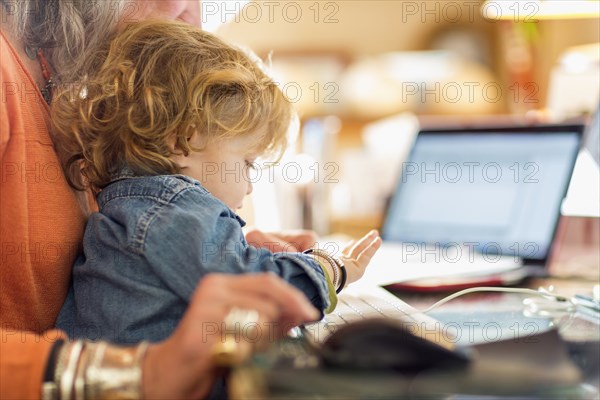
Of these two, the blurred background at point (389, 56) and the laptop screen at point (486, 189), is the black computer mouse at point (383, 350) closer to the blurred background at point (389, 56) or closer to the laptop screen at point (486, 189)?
the laptop screen at point (486, 189)

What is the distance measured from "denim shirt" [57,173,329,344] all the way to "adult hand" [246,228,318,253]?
0.23m

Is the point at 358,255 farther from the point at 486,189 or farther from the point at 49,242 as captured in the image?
the point at 486,189

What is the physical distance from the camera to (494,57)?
5016mm

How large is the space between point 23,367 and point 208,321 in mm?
173

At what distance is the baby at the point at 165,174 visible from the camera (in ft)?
2.31

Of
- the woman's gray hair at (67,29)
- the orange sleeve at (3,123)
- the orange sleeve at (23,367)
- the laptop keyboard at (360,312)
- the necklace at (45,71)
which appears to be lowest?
the laptop keyboard at (360,312)

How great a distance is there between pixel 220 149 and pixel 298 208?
1.89 meters

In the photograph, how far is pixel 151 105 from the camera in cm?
82

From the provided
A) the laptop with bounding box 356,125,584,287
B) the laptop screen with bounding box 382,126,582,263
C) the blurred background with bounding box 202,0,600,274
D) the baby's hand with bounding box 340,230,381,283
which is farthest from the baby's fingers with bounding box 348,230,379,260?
the blurred background with bounding box 202,0,600,274

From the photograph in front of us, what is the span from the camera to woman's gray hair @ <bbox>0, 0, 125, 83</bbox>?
885 millimetres

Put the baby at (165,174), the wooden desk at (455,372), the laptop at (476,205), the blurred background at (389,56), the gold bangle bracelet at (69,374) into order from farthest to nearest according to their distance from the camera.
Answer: the blurred background at (389,56) → the laptop at (476,205) → the baby at (165,174) → the gold bangle bracelet at (69,374) → the wooden desk at (455,372)

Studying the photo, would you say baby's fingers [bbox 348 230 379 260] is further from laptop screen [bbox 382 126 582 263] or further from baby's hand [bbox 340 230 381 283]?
laptop screen [bbox 382 126 582 263]

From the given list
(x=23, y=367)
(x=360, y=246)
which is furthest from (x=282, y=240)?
(x=23, y=367)

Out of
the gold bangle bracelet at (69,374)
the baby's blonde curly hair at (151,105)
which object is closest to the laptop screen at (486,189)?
the baby's blonde curly hair at (151,105)
